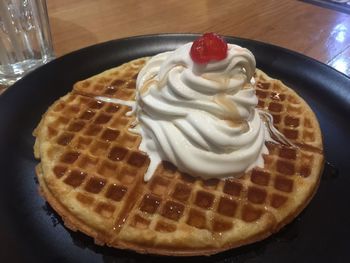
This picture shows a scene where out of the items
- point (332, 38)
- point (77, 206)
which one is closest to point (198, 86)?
point (77, 206)

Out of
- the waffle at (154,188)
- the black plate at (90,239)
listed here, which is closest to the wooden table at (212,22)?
the black plate at (90,239)

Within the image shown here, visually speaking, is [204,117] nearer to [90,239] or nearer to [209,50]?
[209,50]

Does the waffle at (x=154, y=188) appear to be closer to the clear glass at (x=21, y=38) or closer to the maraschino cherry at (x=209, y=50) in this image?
the maraschino cherry at (x=209, y=50)

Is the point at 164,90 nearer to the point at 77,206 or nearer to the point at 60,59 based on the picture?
the point at 77,206

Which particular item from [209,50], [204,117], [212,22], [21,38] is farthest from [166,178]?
[212,22]

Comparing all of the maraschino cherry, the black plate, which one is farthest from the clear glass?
the maraschino cherry

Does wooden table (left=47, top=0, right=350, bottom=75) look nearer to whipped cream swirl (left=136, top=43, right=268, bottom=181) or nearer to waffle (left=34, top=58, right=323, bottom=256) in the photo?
waffle (left=34, top=58, right=323, bottom=256)
